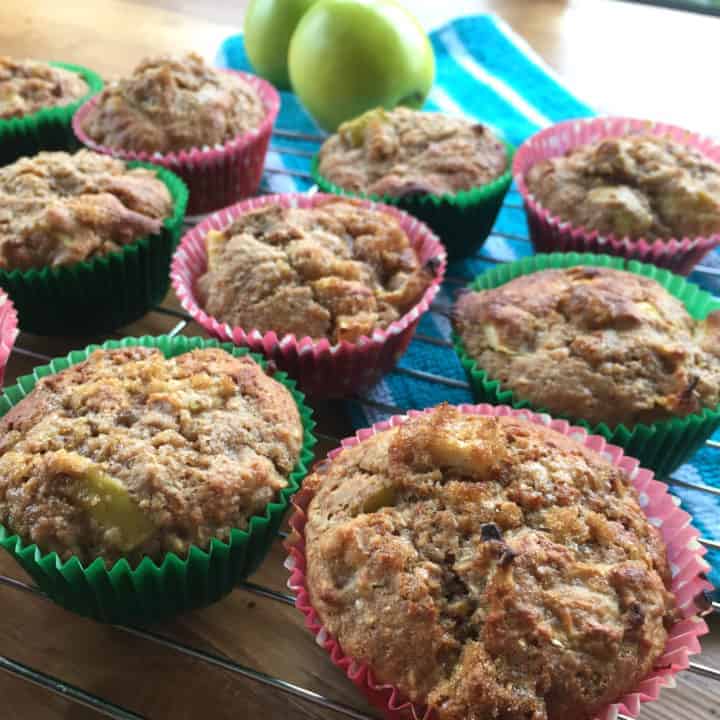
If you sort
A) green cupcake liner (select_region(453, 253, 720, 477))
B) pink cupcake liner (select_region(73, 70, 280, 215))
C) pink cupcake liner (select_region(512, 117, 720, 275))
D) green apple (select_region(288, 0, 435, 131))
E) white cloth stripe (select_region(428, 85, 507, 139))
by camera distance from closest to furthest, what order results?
green cupcake liner (select_region(453, 253, 720, 477)) < pink cupcake liner (select_region(512, 117, 720, 275)) < pink cupcake liner (select_region(73, 70, 280, 215)) < green apple (select_region(288, 0, 435, 131)) < white cloth stripe (select_region(428, 85, 507, 139))

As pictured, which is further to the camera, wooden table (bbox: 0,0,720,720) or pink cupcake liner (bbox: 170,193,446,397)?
pink cupcake liner (bbox: 170,193,446,397)

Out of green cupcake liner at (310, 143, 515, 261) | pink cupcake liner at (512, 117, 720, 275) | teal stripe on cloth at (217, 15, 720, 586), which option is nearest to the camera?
teal stripe on cloth at (217, 15, 720, 586)

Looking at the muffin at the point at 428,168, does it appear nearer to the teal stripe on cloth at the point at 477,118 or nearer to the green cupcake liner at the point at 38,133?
the teal stripe on cloth at the point at 477,118

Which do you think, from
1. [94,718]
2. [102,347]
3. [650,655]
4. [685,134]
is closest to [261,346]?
[102,347]

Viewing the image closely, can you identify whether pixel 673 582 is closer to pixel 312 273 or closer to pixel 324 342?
pixel 324 342

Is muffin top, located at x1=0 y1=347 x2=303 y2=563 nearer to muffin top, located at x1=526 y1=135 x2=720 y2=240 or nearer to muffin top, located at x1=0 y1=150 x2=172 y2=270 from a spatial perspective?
muffin top, located at x1=0 y1=150 x2=172 y2=270

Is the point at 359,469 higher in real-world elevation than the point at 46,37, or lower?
higher

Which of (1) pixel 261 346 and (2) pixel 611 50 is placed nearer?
(1) pixel 261 346

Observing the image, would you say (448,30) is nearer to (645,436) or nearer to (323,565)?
(645,436)

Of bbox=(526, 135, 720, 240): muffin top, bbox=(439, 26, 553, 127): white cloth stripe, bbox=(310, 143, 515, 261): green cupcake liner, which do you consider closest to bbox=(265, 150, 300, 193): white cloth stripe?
bbox=(310, 143, 515, 261): green cupcake liner
